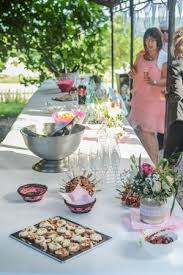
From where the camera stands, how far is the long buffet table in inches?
48.1

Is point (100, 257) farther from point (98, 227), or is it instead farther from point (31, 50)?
point (31, 50)

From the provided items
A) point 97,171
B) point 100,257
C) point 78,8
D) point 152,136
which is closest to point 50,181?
point 97,171

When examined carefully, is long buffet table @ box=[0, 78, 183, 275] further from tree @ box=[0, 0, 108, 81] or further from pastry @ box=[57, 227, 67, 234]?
tree @ box=[0, 0, 108, 81]

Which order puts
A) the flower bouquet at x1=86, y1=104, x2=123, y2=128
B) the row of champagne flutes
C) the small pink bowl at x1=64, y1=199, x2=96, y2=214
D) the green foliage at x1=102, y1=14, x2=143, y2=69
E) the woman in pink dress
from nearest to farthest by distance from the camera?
the small pink bowl at x1=64, y1=199, x2=96, y2=214, the row of champagne flutes, the flower bouquet at x1=86, y1=104, x2=123, y2=128, the woman in pink dress, the green foliage at x1=102, y1=14, x2=143, y2=69

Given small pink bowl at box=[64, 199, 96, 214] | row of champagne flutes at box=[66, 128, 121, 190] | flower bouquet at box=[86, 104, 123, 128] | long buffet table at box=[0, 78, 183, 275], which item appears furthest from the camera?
flower bouquet at box=[86, 104, 123, 128]

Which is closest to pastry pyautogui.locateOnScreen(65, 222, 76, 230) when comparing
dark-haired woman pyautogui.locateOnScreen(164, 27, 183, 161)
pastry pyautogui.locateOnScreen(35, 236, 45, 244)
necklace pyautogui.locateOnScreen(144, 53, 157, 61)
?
pastry pyautogui.locateOnScreen(35, 236, 45, 244)

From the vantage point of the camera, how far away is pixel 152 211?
1453 mm

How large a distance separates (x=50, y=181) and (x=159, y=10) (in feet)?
8.19

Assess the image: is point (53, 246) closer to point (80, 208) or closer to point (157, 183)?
point (80, 208)

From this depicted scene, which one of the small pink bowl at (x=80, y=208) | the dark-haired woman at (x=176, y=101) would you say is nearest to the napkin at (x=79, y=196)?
the small pink bowl at (x=80, y=208)

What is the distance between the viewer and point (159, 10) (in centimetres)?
393

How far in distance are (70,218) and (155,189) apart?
1.00ft

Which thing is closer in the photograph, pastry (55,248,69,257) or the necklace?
pastry (55,248,69,257)

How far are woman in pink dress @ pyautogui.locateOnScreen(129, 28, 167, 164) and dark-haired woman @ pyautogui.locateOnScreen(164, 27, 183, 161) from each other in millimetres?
158
